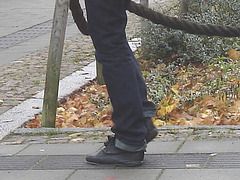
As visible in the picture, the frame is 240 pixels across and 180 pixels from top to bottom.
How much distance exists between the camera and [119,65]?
11.0 feet

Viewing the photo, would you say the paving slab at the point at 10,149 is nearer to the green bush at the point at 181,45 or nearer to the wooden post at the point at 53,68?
the wooden post at the point at 53,68

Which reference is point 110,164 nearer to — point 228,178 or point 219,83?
point 228,178

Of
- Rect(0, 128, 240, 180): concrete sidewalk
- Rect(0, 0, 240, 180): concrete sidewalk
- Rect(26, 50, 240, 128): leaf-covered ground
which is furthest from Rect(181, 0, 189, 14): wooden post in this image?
Rect(0, 128, 240, 180): concrete sidewalk

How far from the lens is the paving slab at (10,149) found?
3.96 meters

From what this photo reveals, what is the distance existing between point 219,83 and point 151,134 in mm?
2107

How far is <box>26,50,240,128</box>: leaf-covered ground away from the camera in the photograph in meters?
4.89

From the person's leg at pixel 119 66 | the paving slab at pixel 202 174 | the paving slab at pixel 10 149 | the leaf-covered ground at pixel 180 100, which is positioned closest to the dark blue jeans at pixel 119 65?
the person's leg at pixel 119 66

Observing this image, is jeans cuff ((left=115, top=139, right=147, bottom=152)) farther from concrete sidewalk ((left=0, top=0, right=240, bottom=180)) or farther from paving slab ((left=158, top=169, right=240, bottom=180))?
paving slab ((left=158, top=169, right=240, bottom=180))

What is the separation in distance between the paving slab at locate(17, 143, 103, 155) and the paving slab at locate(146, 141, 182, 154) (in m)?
0.32

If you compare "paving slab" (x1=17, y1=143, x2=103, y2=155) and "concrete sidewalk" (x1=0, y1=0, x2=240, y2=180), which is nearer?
"concrete sidewalk" (x1=0, y1=0, x2=240, y2=180)

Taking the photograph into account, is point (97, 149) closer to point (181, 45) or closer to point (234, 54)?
point (234, 54)

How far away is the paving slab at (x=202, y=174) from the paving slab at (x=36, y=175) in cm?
53

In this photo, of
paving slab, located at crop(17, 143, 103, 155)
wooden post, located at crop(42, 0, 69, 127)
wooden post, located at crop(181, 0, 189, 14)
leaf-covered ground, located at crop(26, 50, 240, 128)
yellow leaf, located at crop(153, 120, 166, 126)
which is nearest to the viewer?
paving slab, located at crop(17, 143, 103, 155)

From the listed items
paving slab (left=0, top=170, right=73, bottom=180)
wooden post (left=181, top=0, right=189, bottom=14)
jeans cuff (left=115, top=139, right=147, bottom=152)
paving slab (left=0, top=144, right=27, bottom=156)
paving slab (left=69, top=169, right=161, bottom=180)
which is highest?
wooden post (left=181, top=0, right=189, bottom=14)
